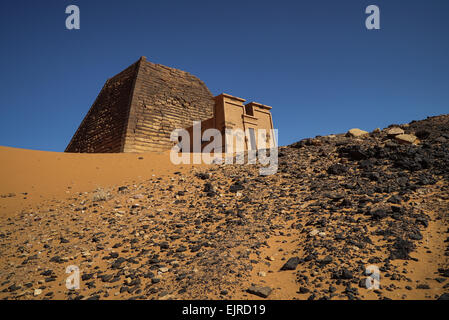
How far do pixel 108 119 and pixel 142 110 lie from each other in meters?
3.89

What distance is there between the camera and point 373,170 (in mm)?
5707

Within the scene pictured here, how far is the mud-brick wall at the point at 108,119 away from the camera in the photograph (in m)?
20.1

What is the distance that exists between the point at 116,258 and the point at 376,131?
8.24m

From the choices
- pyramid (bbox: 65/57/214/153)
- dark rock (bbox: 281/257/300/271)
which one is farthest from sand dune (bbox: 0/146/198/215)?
pyramid (bbox: 65/57/214/153)

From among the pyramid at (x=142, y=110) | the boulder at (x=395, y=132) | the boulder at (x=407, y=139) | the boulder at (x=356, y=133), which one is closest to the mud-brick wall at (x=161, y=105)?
the pyramid at (x=142, y=110)

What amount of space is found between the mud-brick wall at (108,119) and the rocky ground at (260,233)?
44.5ft

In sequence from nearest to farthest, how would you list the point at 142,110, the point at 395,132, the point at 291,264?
the point at 291,264 < the point at 395,132 < the point at 142,110

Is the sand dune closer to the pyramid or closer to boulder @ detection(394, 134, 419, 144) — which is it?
boulder @ detection(394, 134, 419, 144)

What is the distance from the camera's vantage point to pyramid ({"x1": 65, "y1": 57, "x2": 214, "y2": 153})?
1956 centimetres

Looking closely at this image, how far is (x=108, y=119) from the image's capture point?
2233 cm

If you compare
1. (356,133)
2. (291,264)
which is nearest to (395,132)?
(356,133)

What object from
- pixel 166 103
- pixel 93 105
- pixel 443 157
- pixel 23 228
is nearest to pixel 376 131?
pixel 443 157

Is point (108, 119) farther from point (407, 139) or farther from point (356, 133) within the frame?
point (407, 139)

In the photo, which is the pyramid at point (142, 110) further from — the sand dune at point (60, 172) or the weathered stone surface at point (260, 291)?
the weathered stone surface at point (260, 291)
